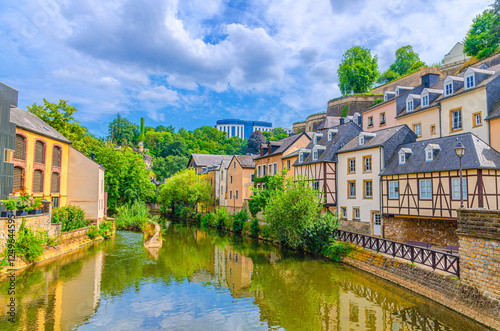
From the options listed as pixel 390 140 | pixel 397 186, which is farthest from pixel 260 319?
pixel 390 140

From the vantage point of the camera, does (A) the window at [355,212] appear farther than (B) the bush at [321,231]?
Yes

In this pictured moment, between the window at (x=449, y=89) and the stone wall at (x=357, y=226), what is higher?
the window at (x=449, y=89)

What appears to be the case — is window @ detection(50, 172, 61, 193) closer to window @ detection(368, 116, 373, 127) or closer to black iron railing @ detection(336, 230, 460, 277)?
black iron railing @ detection(336, 230, 460, 277)

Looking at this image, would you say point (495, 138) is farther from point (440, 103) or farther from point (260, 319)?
point (260, 319)

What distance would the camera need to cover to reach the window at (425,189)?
18359 mm

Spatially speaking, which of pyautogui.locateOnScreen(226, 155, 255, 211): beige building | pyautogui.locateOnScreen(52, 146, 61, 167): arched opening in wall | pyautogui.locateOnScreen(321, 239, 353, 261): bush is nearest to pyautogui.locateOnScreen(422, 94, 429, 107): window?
pyautogui.locateOnScreen(321, 239, 353, 261): bush

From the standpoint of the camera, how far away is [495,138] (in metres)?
18.9

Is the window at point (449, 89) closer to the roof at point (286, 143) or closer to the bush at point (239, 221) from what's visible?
the roof at point (286, 143)

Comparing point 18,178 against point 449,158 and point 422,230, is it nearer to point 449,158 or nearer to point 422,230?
point 422,230

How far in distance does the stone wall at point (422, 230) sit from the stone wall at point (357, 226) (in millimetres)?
1616

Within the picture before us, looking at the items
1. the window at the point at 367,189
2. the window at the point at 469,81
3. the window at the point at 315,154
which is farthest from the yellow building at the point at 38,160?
the window at the point at 469,81

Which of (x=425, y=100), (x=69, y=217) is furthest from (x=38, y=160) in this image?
(x=425, y=100)

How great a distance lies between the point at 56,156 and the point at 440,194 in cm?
2776

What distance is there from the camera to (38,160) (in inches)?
951
